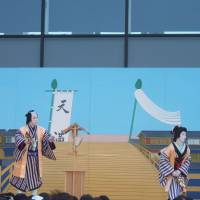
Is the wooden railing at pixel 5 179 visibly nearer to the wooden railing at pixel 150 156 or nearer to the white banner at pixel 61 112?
the white banner at pixel 61 112

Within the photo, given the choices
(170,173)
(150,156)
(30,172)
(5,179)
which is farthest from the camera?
(150,156)

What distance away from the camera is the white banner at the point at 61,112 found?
30.7 ft

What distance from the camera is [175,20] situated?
9562mm

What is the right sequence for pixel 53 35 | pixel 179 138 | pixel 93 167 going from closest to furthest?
pixel 179 138
pixel 93 167
pixel 53 35

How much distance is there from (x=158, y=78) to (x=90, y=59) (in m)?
1.23

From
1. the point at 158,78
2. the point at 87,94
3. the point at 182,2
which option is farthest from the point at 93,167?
the point at 182,2

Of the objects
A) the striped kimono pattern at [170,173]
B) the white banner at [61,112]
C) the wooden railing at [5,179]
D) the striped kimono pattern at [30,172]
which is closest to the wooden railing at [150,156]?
the white banner at [61,112]

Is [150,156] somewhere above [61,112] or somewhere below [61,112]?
below

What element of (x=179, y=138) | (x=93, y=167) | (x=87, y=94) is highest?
(x=87, y=94)

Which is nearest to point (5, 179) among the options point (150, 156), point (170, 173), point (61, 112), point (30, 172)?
point (30, 172)

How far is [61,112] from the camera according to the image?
30.8 ft

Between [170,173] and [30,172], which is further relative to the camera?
[30,172]

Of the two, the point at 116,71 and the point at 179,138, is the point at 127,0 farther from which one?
the point at 179,138

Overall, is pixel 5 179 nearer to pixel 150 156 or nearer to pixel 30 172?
→ pixel 30 172
